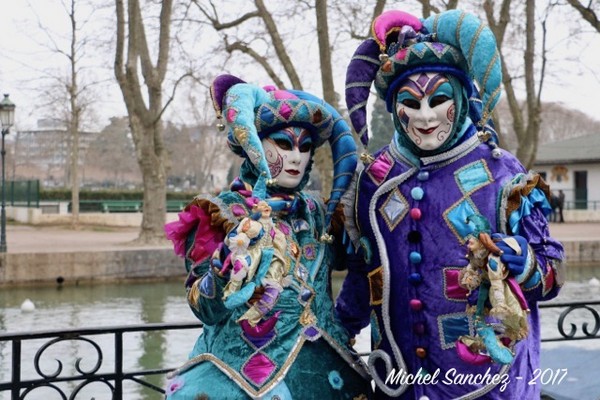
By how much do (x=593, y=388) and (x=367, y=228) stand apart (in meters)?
1.99

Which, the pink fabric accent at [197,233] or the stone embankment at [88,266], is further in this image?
the stone embankment at [88,266]

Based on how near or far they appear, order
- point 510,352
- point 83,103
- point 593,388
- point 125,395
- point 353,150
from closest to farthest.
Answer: point 510,352 < point 353,150 < point 593,388 < point 125,395 < point 83,103

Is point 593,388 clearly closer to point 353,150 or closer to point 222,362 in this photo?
point 353,150

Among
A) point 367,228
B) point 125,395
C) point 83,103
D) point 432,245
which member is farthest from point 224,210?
point 83,103

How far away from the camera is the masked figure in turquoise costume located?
8.26 ft

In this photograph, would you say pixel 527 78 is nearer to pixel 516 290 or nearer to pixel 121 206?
pixel 516 290

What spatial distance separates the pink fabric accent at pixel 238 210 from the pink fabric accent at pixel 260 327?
40 cm

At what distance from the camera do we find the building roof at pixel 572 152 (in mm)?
33188

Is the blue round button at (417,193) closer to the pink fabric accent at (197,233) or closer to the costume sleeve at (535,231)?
the costume sleeve at (535,231)

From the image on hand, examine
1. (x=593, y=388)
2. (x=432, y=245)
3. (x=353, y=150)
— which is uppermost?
(x=353, y=150)

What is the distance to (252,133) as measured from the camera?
274cm

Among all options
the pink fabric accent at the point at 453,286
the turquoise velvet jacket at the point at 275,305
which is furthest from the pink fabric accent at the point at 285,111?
the pink fabric accent at the point at 453,286

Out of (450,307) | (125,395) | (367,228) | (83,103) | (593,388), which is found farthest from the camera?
(83,103)

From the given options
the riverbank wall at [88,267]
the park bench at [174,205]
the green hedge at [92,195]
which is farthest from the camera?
the green hedge at [92,195]
